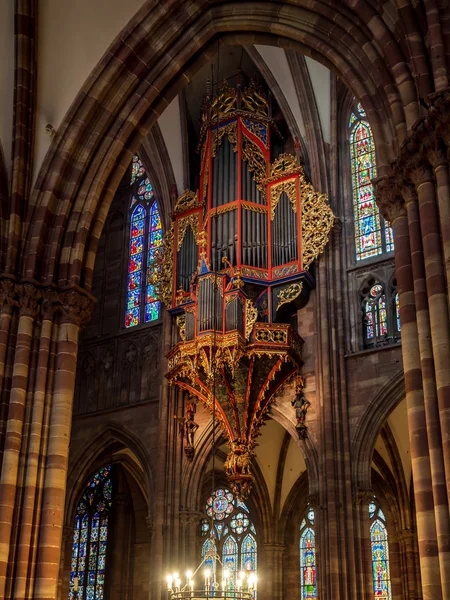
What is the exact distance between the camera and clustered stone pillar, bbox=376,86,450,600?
882cm

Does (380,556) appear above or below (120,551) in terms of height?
below

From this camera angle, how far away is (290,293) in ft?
58.1

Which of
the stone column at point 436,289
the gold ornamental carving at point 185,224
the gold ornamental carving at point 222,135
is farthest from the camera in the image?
the gold ornamental carving at point 185,224

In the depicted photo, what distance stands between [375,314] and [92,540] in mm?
11336

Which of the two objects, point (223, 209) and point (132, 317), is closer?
point (223, 209)

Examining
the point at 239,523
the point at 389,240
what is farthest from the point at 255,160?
the point at 239,523

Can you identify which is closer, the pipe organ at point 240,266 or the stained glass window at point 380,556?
the pipe organ at point 240,266

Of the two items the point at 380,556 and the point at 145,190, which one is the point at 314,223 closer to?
the point at 145,190

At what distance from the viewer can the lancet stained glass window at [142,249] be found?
21.3 meters

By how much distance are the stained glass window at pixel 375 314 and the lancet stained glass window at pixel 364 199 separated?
968 millimetres

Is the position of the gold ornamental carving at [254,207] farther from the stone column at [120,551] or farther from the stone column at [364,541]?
the stone column at [120,551]

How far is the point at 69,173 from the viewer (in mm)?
14719

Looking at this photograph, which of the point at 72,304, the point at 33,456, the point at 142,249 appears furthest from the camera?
the point at 142,249

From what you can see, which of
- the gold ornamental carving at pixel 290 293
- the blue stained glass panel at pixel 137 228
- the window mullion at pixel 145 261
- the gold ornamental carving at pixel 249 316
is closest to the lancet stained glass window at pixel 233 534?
the window mullion at pixel 145 261
